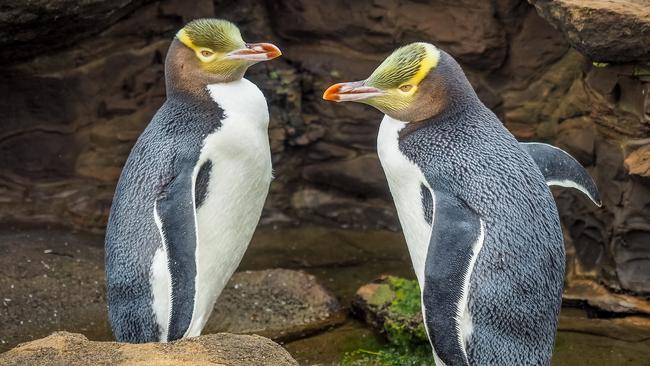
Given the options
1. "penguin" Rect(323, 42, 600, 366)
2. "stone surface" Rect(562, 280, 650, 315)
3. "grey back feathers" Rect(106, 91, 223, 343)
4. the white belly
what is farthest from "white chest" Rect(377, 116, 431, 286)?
"stone surface" Rect(562, 280, 650, 315)

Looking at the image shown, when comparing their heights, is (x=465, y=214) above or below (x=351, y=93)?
below

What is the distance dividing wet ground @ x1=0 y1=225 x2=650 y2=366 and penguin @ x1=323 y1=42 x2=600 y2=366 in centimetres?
115

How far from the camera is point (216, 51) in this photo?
487cm

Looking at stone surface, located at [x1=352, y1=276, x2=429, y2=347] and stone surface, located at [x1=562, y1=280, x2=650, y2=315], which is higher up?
stone surface, located at [x1=352, y1=276, x2=429, y2=347]

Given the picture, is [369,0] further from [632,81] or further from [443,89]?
[443,89]

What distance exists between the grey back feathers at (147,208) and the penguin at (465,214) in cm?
63

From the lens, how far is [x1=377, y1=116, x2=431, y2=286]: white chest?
175 inches

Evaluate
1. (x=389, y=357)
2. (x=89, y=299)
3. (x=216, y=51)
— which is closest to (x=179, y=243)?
(x=216, y=51)

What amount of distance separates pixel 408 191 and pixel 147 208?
101 cm

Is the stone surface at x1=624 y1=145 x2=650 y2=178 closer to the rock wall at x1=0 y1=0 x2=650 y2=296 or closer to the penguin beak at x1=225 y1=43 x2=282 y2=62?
the rock wall at x1=0 y1=0 x2=650 y2=296

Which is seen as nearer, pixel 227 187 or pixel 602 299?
pixel 227 187

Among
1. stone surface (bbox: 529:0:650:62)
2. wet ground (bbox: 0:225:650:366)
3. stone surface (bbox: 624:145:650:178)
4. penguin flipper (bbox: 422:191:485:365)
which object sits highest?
stone surface (bbox: 529:0:650:62)

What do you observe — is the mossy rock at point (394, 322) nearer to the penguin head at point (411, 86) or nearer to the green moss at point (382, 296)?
the green moss at point (382, 296)

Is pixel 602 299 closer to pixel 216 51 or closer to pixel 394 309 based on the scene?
pixel 394 309
